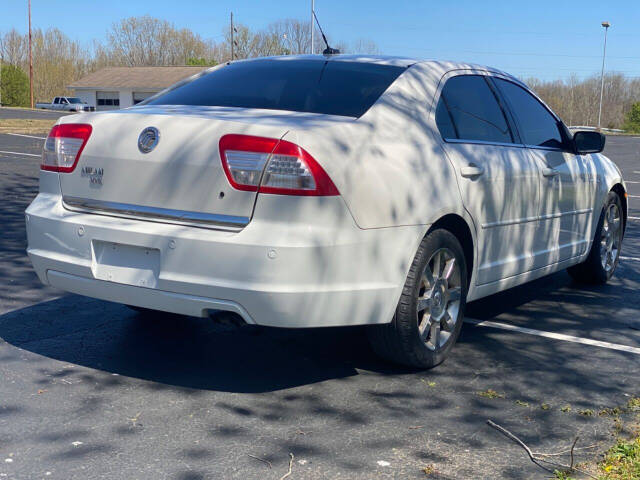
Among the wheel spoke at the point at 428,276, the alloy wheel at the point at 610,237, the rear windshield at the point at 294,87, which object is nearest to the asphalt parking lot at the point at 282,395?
the wheel spoke at the point at 428,276

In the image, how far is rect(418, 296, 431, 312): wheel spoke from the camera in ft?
14.4

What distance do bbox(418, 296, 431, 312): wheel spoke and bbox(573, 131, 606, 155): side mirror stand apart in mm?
2301

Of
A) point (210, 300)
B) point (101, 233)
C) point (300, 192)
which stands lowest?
point (210, 300)

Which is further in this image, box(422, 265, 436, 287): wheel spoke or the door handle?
the door handle

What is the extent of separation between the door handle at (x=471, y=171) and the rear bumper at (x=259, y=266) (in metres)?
0.63

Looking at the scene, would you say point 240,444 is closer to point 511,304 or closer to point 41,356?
point 41,356

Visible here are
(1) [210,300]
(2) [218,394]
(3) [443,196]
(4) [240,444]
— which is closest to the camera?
(4) [240,444]

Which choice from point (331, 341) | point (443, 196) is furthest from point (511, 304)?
point (443, 196)

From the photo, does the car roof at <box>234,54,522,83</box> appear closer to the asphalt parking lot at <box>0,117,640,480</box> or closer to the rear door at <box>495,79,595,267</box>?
the rear door at <box>495,79,595,267</box>

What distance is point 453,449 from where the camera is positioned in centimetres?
351

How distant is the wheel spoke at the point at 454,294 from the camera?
468 centimetres

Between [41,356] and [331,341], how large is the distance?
5.60ft

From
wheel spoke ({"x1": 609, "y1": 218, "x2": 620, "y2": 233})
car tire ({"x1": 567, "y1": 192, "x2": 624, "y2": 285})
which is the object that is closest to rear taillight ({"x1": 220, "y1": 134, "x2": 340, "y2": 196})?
car tire ({"x1": 567, "y1": 192, "x2": 624, "y2": 285})

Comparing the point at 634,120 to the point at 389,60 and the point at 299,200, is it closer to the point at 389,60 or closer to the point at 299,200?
the point at 389,60
